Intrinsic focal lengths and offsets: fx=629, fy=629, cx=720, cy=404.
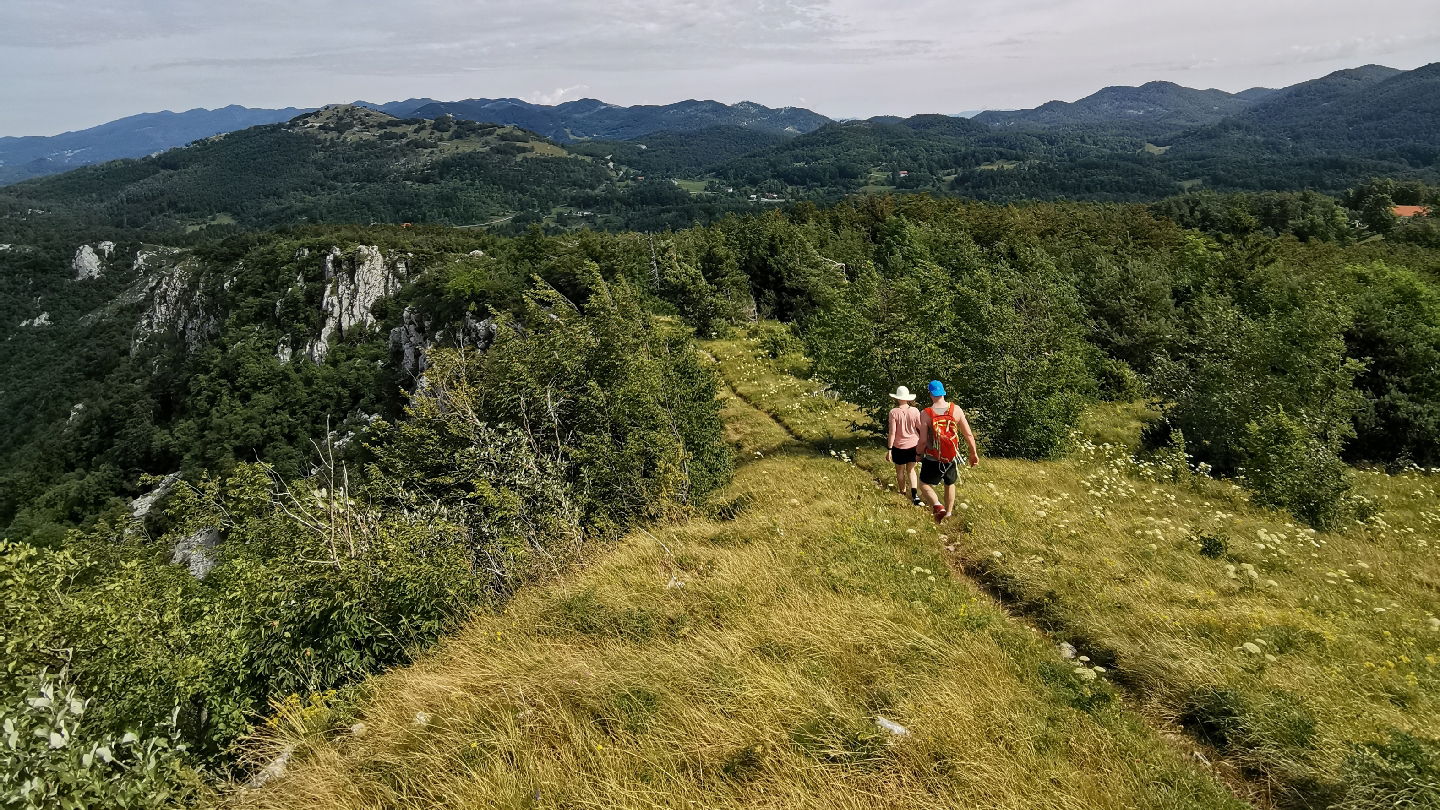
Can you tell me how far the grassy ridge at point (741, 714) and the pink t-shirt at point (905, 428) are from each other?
166 inches

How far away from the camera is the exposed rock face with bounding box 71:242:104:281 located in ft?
607

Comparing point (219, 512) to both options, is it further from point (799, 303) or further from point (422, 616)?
point (799, 303)

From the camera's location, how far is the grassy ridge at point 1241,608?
6406 mm

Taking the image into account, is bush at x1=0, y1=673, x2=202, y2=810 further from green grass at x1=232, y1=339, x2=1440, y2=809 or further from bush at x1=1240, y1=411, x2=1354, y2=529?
bush at x1=1240, y1=411, x2=1354, y2=529

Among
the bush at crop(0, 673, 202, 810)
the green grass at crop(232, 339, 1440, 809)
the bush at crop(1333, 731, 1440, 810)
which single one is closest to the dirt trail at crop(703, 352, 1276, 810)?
the green grass at crop(232, 339, 1440, 809)

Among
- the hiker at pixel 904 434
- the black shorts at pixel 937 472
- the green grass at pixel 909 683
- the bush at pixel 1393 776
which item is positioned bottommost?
the green grass at pixel 909 683

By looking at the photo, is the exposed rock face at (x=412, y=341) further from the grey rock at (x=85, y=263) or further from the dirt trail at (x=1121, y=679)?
the grey rock at (x=85, y=263)

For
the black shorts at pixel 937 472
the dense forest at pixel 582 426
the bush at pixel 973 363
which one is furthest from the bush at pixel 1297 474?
the black shorts at pixel 937 472

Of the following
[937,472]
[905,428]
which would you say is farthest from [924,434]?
[937,472]

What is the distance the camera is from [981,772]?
5.88 metres

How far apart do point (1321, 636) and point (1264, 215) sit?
138 m

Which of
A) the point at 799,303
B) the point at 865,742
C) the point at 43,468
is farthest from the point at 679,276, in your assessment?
the point at 43,468

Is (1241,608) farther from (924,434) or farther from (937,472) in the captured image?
(924,434)

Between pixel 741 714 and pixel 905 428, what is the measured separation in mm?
8924
